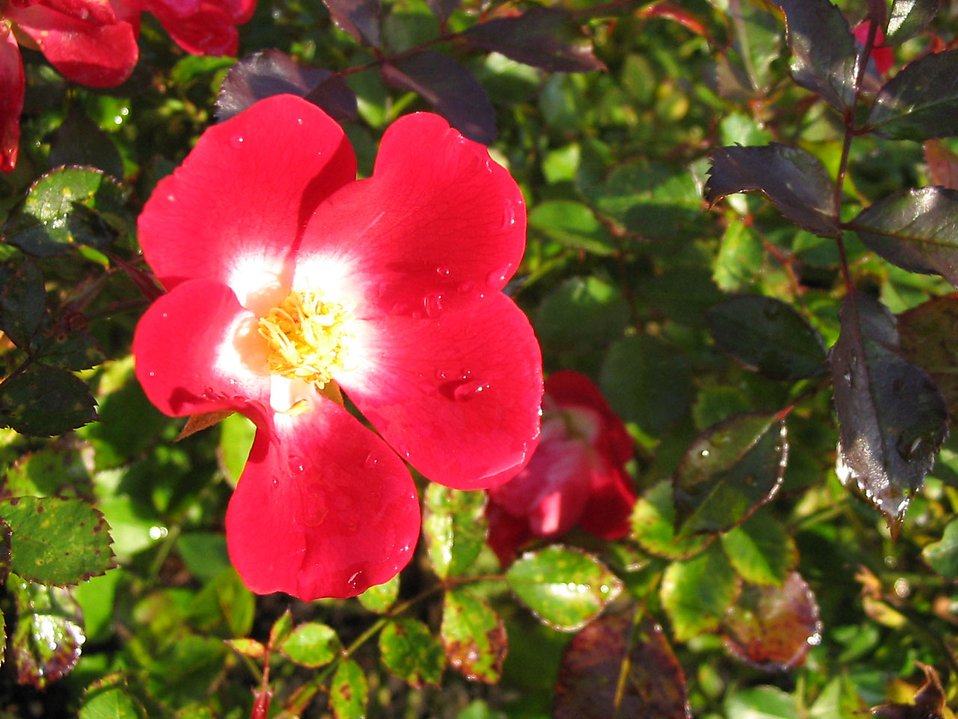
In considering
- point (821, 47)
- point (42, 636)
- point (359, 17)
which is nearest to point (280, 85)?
point (359, 17)

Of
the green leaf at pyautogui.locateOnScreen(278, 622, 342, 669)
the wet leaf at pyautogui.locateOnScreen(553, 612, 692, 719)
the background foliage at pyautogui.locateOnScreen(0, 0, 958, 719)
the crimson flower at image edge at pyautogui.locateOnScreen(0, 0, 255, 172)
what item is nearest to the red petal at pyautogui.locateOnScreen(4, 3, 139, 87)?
the crimson flower at image edge at pyautogui.locateOnScreen(0, 0, 255, 172)

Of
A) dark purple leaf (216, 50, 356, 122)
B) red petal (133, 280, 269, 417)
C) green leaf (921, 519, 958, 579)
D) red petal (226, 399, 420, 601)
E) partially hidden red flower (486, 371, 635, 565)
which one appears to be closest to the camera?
red petal (133, 280, 269, 417)

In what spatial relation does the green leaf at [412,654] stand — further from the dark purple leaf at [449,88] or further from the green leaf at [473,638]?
the dark purple leaf at [449,88]

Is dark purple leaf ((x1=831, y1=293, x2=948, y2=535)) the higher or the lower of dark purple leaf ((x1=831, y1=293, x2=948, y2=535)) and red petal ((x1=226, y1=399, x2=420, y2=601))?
the higher

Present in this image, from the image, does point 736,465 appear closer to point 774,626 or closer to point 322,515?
point 774,626

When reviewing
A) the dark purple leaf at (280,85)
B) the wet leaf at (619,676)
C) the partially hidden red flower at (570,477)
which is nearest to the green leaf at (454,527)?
the partially hidden red flower at (570,477)

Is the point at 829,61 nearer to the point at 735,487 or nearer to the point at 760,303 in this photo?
the point at 760,303

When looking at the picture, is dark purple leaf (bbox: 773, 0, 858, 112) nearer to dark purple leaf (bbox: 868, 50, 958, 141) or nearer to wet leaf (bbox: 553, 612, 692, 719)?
dark purple leaf (bbox: 868, 50, 958, 141)
